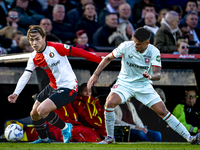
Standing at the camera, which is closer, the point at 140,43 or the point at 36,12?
the point at 140,43

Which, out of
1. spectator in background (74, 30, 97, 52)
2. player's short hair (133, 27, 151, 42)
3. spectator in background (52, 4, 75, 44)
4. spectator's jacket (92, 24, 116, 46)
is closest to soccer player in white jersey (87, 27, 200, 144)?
player's short hair (133, 27, 151, 42)

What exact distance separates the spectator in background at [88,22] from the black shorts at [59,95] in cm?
340

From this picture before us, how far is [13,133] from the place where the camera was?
6.05 metres

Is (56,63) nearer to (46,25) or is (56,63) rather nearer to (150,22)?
(46,25)

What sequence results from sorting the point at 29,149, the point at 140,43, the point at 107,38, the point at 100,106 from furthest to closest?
the point at 107,38 → the point at 100,106 → the point at 140,43 → the point at 29,149

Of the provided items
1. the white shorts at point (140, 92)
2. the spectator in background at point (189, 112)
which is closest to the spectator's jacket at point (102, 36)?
the spectator in background at point (189, 112)

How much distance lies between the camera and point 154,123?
276 inches

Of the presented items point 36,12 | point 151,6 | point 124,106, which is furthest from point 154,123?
point 36,12

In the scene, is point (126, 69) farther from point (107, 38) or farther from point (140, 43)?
point (107, 38)

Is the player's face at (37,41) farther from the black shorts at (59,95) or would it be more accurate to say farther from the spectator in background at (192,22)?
the spectator in background at (192,22)

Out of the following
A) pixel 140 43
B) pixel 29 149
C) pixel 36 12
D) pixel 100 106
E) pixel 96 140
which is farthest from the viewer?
pixel 36 12

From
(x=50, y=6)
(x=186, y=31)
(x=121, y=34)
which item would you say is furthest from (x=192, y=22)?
(x=50, y=6)

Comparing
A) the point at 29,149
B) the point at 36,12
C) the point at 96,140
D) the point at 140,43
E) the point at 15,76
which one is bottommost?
the point at 96,140

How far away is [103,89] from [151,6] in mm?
3661
